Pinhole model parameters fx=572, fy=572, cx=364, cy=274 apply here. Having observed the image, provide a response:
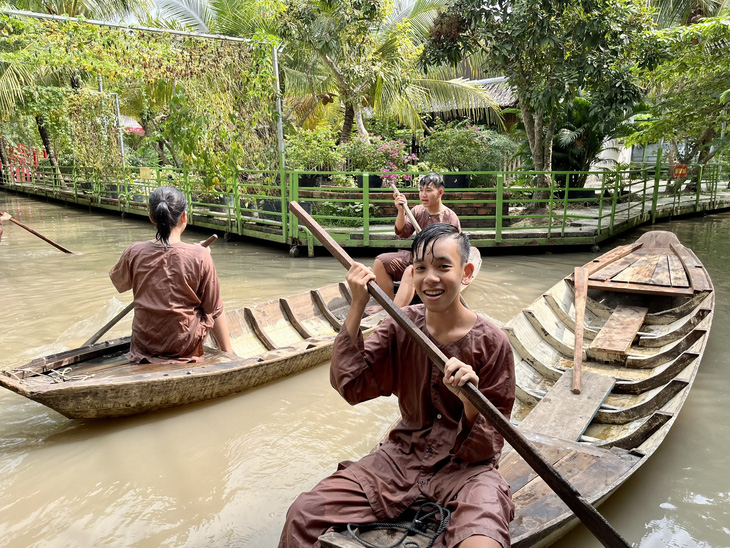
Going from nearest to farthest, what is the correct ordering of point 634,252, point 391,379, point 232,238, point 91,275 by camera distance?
point 391,379, point 634,252, point 91,275, point 232,238

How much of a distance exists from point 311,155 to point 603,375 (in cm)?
846

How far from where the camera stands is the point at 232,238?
40.0ft

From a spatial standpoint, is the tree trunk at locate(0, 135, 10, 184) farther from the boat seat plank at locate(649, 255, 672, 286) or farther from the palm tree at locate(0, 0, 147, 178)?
the boat seat plank at locate(649, 255, 672, 286)

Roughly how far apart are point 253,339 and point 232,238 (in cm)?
741

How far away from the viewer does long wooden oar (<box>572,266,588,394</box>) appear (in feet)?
12.6

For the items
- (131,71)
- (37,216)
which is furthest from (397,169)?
(37,216)

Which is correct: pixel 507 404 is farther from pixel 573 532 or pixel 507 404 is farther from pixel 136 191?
pixel 136 191

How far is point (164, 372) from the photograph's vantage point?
380 centimetres

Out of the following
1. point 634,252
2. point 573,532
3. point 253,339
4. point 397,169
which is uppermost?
point 397,169

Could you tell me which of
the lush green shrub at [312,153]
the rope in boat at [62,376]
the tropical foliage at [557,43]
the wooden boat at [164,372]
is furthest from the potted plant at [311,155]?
the rope in boat at [62,376]

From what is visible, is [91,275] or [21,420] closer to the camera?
[21,420]

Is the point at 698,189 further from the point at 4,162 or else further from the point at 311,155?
the point at 4,162

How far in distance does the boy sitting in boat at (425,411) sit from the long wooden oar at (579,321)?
1.91m

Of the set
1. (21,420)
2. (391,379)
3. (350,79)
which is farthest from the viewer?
(350,79)
